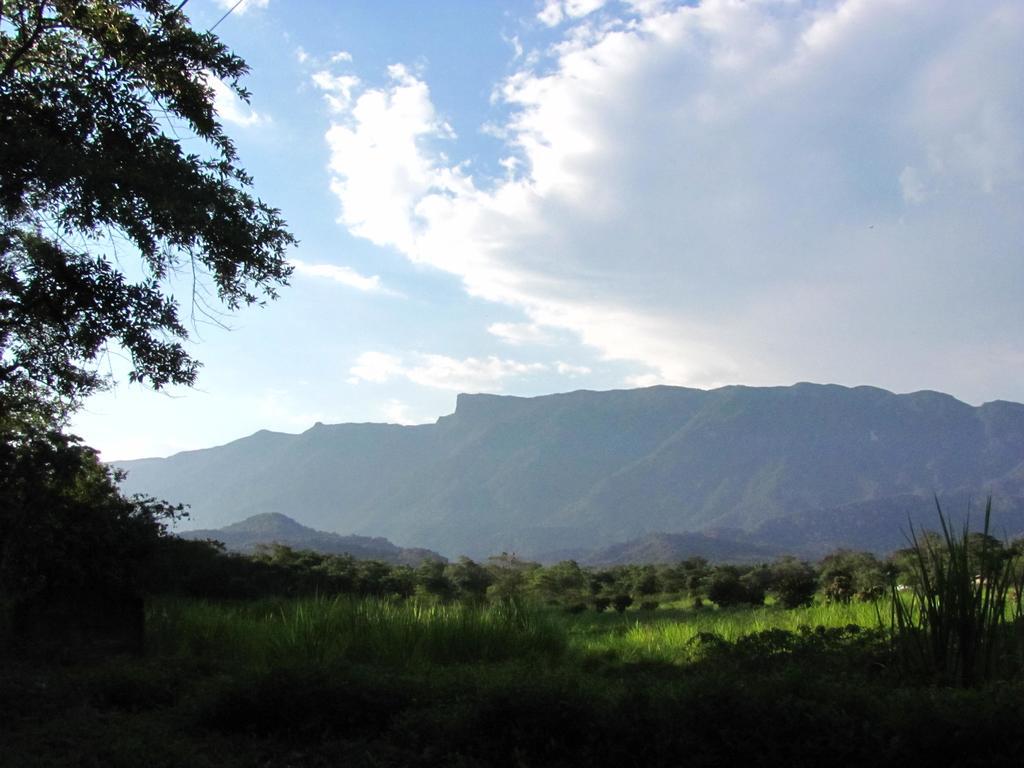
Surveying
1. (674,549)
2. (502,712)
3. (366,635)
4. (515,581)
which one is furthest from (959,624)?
(674,549)

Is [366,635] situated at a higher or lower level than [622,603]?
higher

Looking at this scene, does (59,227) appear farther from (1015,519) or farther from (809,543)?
(809,543)

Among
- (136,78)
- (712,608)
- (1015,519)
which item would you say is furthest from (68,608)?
(1015,519)

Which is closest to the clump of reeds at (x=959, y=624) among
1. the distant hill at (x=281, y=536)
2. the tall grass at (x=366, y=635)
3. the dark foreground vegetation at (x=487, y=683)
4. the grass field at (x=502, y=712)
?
the dark foreground vegetation at (x=487, y=683)

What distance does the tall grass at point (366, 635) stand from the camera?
29.5ft

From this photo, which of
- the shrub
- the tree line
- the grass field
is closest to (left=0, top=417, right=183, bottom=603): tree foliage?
the tree line

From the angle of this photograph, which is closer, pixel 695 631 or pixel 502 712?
pixel 502 712

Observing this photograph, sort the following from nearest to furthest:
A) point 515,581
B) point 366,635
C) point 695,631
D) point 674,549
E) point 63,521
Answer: point 63,521, point 366,635, point 695,631, point 515,581, point 674,549

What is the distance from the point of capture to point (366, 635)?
9.53 metres

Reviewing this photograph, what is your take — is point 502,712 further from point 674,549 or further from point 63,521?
point 674,549

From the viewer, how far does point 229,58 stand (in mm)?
7055

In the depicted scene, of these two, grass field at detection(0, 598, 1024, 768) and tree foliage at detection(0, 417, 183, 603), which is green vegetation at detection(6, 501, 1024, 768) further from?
tree foliage at detection(0, 417, 183, 603)

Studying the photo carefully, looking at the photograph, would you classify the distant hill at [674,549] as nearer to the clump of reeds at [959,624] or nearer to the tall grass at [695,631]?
the tall grass at [695,631]

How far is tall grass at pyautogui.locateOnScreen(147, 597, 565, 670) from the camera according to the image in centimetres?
900
